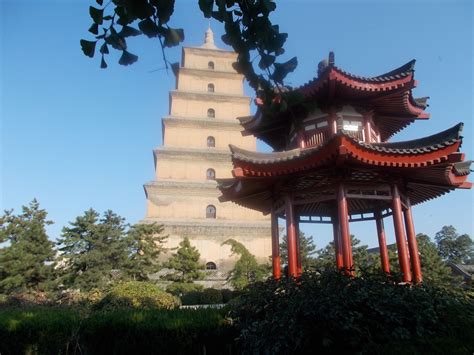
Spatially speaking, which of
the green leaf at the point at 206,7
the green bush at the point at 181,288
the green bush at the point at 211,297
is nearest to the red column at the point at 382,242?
the green bush at the point at 211,297

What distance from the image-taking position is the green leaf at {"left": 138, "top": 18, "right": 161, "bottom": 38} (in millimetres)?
2379

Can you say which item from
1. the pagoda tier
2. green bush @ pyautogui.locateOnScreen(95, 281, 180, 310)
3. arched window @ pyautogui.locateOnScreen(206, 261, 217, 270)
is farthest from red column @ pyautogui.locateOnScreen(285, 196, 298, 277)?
arched window @ pyautogui.locateOnScreen(206, 261, 217, 270)

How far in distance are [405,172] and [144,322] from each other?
20.7 ft

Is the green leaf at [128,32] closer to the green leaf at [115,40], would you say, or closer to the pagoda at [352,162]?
the green leaf at [115,40]

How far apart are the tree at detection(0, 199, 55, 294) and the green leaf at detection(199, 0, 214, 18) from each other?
691 inches

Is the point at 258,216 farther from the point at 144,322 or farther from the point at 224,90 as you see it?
the point at 144,322

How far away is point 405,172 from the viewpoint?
815 cm

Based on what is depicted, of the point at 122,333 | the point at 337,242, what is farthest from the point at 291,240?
the point at 122,333

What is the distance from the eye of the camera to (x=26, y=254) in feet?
56.8

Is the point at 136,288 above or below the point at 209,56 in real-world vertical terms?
below

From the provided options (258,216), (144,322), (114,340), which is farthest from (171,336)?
(258,216)

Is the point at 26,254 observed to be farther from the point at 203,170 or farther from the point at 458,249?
the point at 458,249

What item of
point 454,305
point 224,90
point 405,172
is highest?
point 224,90

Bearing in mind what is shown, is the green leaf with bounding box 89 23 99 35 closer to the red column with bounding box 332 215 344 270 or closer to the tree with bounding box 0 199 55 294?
the red column with bounding box 332 215 344 270
